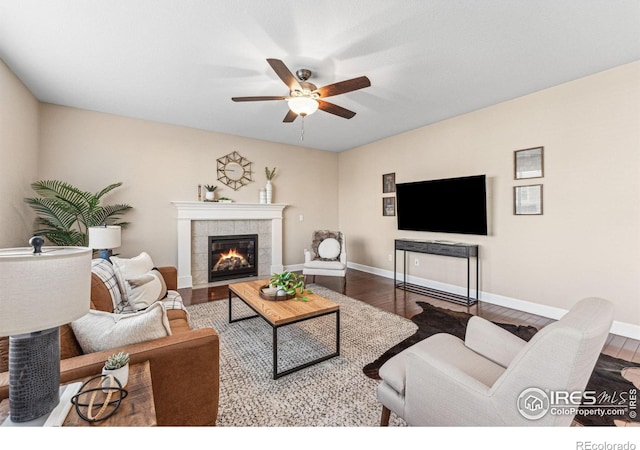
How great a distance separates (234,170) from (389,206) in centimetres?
299

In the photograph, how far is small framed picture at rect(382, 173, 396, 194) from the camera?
5.17 metres

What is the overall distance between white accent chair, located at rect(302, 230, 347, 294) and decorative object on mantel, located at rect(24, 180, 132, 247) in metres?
3.04

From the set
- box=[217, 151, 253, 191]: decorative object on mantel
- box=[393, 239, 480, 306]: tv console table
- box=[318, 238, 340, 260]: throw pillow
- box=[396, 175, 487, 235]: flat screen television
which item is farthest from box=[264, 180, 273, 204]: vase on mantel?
box=[393, 239, 480, 306]: tv console table

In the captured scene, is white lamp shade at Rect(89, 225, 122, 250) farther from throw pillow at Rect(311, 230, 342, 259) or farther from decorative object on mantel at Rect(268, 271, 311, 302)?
throw pillow at Rect(311, 230, 342, 259)

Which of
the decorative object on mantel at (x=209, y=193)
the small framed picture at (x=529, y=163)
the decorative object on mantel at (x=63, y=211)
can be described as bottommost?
the decorative object on mantel at (x=63, y=211)

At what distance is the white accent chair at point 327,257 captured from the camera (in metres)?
4.56

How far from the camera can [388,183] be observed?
5273 mm

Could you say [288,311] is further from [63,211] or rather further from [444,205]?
[63,211]

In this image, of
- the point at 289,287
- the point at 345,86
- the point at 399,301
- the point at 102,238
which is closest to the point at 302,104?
the point at 345,86

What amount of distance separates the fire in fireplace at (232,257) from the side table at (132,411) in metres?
3.90

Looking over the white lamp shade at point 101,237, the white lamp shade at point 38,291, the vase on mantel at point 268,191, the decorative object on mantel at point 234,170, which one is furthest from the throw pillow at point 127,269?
the vase on mantel at point 268,191

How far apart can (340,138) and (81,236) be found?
14.0 ft

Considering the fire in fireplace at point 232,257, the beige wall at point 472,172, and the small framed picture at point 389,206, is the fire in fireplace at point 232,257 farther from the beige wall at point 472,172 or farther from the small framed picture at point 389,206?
the small framed picture at point 389,206

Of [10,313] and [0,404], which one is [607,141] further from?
[0,404]
